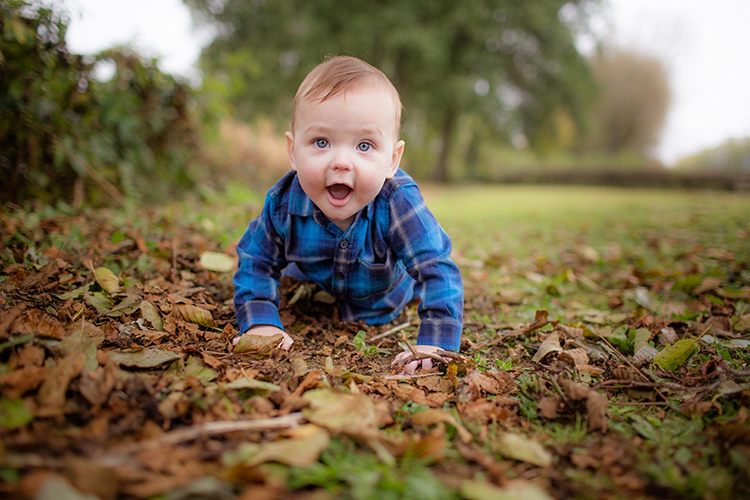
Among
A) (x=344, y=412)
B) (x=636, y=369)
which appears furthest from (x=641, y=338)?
(x=344, y=412)

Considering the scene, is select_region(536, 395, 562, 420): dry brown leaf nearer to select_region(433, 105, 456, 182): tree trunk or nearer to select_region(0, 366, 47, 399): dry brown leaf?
select_region(0, 366, 47, 399): dry brown leaf

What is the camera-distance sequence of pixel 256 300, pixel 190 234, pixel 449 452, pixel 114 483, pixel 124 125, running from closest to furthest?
pixel 114 483 < pixel 449 452 < pixel 256 300 < pixel 190 234 < pixel 124 125

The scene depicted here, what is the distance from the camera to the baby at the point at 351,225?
1492 mm

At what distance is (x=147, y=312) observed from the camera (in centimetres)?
161

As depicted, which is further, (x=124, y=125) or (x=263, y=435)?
(x=124, y=125)

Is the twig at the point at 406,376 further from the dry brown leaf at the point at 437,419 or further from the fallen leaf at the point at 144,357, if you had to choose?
the fallen leaf at the point at 144,357

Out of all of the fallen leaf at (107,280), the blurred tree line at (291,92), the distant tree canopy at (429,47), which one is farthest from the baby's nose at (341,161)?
the distant tree canopy at (429,47)

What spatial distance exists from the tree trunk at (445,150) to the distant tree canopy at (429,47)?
3.11 ft

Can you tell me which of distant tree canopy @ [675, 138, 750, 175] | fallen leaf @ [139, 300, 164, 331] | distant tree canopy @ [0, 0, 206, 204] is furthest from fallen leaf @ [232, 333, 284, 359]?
distant tree canopy @ [675, 138, 750, 175]

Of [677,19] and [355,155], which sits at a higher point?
[677,19]

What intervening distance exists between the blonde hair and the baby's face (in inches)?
0.9

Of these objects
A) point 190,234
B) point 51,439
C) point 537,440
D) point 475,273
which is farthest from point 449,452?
point 190,234

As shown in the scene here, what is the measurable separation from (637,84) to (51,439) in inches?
1392

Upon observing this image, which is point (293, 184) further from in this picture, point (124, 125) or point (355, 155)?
point (124, 125)
